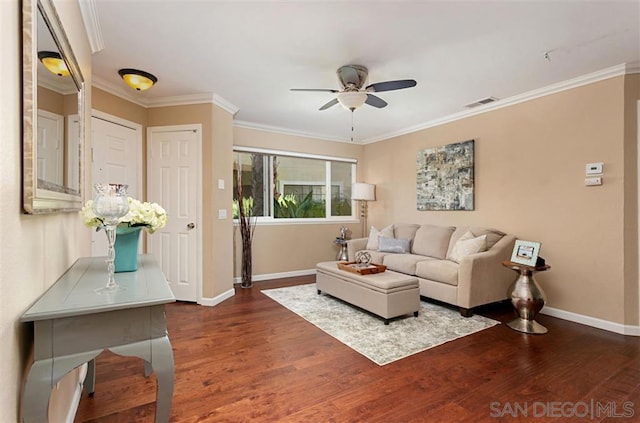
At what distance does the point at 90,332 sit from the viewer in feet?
3.51

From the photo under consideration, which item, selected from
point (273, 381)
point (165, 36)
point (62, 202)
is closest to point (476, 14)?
point (165, 36)

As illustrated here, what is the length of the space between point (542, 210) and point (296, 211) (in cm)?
356

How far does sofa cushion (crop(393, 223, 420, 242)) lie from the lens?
4.79 meters

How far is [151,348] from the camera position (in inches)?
45.6

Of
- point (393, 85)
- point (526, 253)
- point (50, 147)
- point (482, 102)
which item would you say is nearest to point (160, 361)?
point (50, 147)

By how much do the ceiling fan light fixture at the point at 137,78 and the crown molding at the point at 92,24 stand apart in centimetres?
44

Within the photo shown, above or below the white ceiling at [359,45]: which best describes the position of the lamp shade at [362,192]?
below

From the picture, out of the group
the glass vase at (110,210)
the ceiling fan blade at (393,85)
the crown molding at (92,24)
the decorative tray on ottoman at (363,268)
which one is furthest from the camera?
the decorative tray on ottoman at (363,268)

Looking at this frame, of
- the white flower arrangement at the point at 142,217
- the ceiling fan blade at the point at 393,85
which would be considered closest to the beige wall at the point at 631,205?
the ceiling fan blade at the point at 393,85

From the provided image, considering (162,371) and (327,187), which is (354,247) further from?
(162,371)

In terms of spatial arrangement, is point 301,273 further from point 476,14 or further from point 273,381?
Result: point 476,14

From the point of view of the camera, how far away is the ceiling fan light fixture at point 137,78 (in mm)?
3008

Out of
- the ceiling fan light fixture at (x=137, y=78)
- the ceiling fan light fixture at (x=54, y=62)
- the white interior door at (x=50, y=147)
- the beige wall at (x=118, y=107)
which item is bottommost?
the white interior door at (x=50, y=147)

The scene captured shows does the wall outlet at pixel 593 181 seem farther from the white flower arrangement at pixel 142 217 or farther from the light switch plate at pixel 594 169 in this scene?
the white flower arrangement at pixel 142 217
